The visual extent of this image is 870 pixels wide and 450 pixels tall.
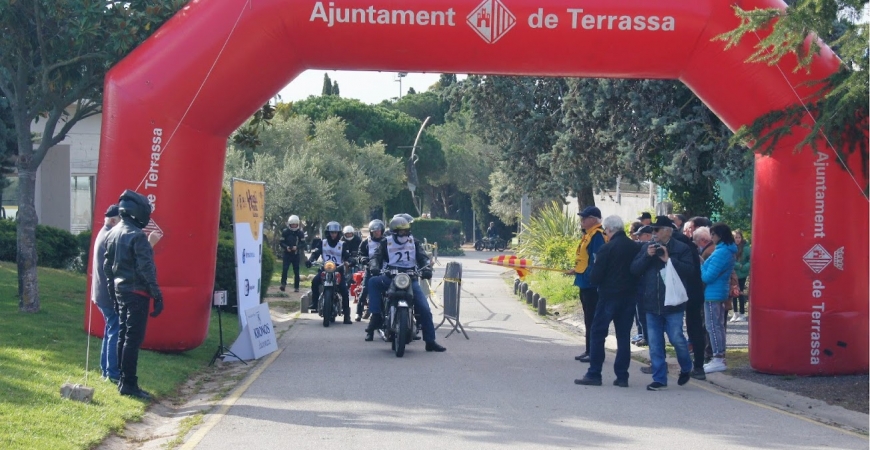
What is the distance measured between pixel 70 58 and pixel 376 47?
5.00m

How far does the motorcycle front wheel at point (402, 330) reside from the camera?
42.8ft

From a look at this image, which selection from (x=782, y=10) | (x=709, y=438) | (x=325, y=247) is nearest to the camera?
(x=709, y=438)

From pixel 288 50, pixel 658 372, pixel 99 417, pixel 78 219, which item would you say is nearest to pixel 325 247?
pixel 288 50

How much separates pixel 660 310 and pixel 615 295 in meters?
0.50

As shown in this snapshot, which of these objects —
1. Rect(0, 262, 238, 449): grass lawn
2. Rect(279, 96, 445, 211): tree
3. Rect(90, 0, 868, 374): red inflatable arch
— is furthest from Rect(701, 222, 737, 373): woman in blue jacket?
Rect(279, 96, 445, 211): tree

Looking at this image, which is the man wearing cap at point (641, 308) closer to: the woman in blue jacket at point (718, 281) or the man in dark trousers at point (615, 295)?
the man in dark trousers at point (615, 295)

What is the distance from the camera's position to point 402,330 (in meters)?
13.0

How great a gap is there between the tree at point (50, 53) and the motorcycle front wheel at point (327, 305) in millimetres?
4841

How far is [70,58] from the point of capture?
46.9ft

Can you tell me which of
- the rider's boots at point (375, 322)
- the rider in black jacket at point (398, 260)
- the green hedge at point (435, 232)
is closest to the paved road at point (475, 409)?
the rider's boots at point (375, 322)

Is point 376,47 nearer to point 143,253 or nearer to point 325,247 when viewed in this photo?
point 143,253

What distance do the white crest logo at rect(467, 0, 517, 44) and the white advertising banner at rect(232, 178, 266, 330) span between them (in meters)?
3.52

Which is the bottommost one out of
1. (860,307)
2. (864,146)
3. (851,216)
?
(860,307)

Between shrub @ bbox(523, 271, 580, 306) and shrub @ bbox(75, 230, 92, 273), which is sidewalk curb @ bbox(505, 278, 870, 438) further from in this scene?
shrub @ bbox(75, 230, 92, 273)
